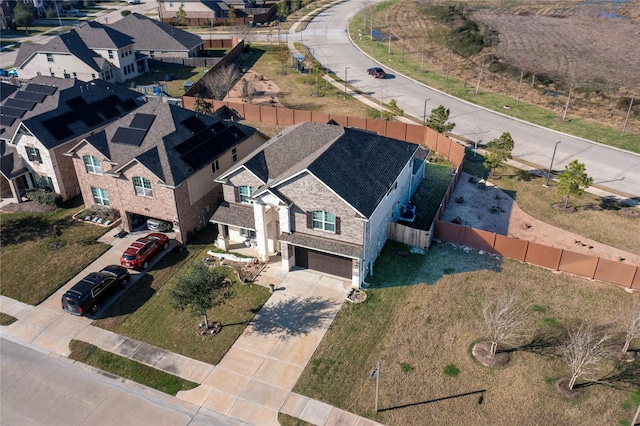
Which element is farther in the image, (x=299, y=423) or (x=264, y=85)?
(x=264, y=85)

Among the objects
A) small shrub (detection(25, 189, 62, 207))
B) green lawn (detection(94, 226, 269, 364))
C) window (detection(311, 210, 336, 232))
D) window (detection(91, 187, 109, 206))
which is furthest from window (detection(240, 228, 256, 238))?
small shrub (detection(25, 189, 62, 207))

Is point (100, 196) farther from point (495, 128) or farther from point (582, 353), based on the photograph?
point (495, 128)

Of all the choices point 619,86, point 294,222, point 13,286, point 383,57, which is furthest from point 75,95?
point 619,86

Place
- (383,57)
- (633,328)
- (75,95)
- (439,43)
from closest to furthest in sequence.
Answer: (633,328) < (75,95) < (383,57) < (439,43)

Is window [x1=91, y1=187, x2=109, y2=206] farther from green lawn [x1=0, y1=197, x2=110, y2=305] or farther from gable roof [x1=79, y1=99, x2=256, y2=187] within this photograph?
gable roof [x1=79, y1=99, x2=256, y2=187]

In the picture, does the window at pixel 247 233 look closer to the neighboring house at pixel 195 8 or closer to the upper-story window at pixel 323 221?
the upper-story window at pixel 323 221

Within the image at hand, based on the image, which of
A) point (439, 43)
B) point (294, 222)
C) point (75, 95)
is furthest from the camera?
point (439, 43)

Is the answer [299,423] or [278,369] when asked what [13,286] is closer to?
[278,369]
